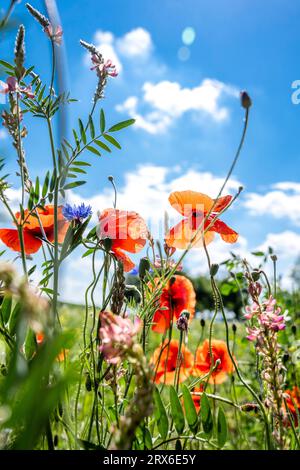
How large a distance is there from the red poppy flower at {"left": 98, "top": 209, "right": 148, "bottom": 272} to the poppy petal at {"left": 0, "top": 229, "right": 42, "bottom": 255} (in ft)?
0.51

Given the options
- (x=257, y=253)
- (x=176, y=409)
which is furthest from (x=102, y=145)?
(x=257, y=253)

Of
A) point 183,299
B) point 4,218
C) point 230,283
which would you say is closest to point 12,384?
point 4,218

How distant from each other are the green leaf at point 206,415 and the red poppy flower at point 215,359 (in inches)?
26.6

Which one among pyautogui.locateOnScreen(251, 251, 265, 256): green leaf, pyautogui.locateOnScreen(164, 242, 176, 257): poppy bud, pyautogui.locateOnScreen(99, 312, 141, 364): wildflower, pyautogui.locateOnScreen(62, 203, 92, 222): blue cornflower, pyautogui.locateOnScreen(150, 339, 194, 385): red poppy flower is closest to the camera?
pyautogui.locateOnScreen(99, 312, 141, 364): wildflower

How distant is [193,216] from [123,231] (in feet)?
0.51

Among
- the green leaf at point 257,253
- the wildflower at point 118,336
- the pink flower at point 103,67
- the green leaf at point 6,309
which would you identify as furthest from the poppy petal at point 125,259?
the green leaf at point 257,253

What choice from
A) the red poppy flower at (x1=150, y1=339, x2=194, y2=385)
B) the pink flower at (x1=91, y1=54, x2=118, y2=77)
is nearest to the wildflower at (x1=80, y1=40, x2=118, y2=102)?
the pink flower at (x1=91, y1=54, x2=118, y2=77)

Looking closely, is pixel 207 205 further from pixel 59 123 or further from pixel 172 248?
pixel 59 123

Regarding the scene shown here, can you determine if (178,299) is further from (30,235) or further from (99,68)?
(99,68)

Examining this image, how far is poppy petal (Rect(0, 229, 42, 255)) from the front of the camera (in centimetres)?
92

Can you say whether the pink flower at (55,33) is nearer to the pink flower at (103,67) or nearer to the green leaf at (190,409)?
the pink flower at (103,67)

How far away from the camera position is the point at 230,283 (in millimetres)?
1799

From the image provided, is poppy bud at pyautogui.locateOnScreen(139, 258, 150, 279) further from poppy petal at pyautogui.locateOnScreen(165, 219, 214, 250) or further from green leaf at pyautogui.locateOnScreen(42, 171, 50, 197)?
green leaf at pyautogui.locateOnScreen(42, 171, 50, 197)
